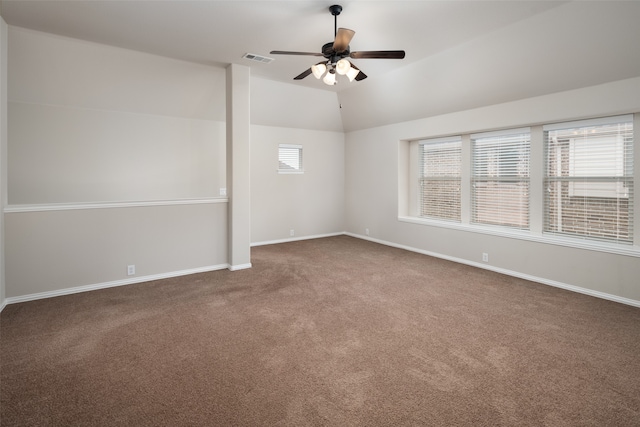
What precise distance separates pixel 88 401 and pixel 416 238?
5233mm

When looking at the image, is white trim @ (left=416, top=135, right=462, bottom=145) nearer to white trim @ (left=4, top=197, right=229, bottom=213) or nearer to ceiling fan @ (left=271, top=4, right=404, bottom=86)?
ceiling fan @ (left=271, top=4, right=404, bottom=86)

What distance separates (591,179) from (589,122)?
691 mm

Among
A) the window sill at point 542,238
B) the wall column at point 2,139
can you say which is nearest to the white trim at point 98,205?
the wall column at point 2,139

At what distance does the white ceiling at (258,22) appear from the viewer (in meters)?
3.18

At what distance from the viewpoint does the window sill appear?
3.67m

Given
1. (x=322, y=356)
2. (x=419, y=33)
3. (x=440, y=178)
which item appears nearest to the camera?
(x=322, y=356)

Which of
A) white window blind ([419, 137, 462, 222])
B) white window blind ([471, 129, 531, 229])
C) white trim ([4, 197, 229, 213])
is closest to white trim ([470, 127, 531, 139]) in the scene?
white window blind ([471, 129, 531, 229])

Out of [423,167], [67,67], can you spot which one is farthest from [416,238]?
[67,67]

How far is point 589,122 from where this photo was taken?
3.98 m

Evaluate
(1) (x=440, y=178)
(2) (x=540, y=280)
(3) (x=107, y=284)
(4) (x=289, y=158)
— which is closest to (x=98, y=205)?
(3) (x=107, y=284)

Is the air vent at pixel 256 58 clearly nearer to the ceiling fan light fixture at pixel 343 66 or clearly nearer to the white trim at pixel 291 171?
the ceiling fan light fixture at pixel 343 66

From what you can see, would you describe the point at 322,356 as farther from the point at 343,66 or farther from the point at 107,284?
the point at 107,284

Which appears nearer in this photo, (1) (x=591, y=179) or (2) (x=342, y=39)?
(2) (x=342, y=39)

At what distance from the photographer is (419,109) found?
5641 mm
